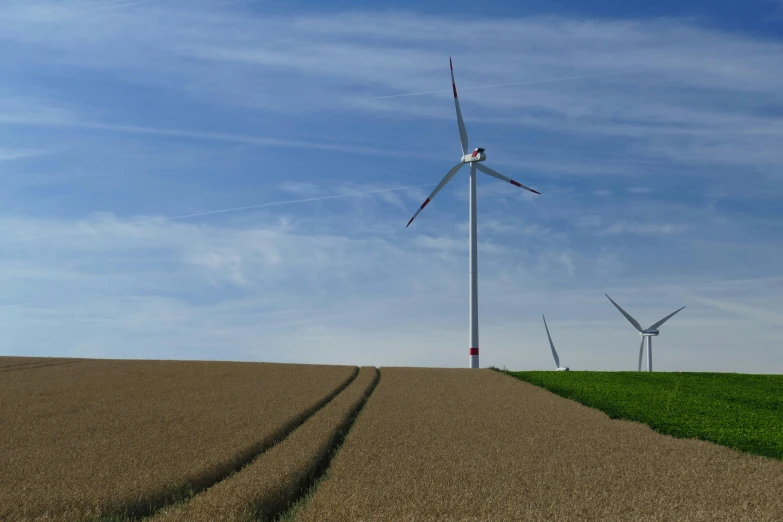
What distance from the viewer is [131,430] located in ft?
59.3

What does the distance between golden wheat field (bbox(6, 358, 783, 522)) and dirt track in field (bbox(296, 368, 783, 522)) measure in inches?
1.7

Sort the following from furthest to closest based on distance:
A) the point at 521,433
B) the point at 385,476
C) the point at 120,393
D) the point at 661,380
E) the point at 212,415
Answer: the point at 661,380 < the point at 120,393 < the point at 212,415 < the point at 521,433 < the point at 385,476

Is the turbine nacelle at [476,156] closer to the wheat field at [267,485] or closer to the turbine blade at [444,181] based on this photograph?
the turbine blade at [444,181]

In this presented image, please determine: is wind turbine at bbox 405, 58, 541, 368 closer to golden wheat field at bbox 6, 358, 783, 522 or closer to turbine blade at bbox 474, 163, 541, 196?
turbine blade at bbox 474, 163, 541, 196

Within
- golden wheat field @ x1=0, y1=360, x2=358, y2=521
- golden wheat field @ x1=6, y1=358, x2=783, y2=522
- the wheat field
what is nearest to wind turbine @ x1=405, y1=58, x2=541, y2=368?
golden wheat field @ x1=0, y1=360, x2=358, y2=521

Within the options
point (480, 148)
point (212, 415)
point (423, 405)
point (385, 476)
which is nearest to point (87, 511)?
point (385, 476)

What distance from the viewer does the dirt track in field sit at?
34.4ft

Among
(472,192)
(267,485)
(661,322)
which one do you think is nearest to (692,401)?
(267,485)

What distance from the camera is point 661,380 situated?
3825 centimetres

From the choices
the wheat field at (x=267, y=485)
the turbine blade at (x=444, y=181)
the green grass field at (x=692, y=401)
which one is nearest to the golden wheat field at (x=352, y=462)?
the wheat field at (x=267, y=485)

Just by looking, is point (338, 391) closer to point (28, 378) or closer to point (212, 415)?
point (212, 415)

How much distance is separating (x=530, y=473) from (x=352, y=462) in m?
3.26

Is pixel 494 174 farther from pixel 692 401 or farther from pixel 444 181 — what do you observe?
pixel 692 401

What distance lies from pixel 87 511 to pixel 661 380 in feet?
110
